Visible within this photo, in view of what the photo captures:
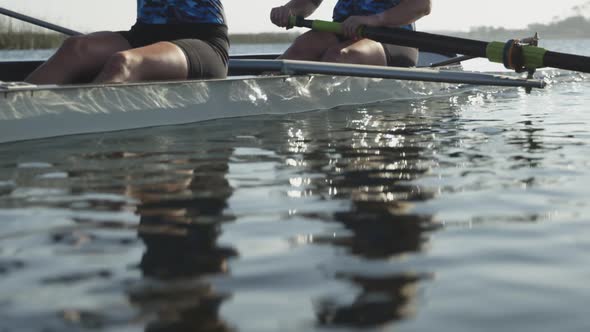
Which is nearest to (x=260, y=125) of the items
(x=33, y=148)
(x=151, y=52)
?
(x=151, y=52)

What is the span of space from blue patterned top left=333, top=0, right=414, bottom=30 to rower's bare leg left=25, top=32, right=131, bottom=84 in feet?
8.36

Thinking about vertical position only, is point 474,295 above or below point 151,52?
below

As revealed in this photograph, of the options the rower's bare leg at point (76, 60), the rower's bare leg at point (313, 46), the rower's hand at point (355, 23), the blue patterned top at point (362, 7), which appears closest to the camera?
the rower's bare leg at point (76, 60)

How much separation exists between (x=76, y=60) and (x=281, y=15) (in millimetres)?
2733

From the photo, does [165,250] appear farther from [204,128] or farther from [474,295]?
[204,128]

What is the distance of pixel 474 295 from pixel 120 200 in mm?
1710

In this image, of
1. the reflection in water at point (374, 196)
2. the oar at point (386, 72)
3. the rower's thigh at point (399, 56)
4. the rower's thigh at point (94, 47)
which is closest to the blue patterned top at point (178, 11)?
the rower's thigh at point (94, 47)

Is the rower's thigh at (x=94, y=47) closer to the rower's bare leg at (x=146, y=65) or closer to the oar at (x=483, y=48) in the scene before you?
the rower's bare leg at (x=146, y=65)

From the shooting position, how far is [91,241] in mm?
2766

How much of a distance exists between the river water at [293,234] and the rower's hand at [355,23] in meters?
1.79

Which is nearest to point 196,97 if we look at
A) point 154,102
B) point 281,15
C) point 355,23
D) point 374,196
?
point 154,102

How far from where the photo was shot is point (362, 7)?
7.52 m

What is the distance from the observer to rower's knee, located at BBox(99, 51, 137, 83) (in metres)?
5.33

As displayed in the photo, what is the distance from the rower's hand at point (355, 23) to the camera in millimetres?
7102
